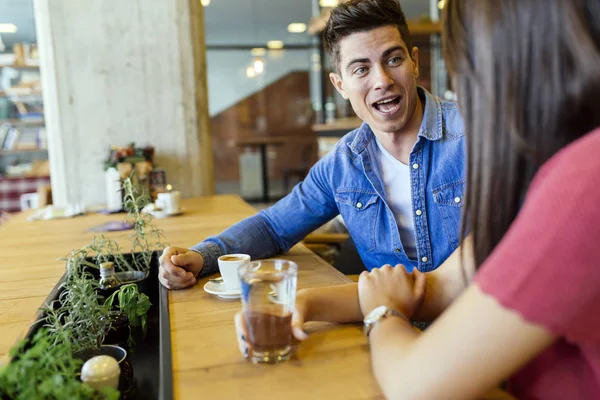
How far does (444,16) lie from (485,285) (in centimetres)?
39

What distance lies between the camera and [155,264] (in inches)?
62.2

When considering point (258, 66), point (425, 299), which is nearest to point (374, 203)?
point (425, 299)

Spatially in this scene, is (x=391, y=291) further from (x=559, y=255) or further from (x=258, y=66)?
(x=258, y=66)

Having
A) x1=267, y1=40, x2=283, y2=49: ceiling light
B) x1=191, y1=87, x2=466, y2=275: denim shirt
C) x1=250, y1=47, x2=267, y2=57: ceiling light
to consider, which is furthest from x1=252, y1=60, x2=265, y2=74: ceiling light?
x1=191, y1=87, x2=466, y2=275: denim shirt

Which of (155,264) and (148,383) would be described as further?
(155,264)

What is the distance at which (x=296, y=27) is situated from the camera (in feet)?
28.3

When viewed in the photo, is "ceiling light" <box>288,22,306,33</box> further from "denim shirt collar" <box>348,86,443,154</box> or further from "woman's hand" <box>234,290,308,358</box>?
"woman's hand" <box>234,290,308,358</box>

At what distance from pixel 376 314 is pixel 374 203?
30.8 inches

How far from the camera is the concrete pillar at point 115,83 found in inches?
117

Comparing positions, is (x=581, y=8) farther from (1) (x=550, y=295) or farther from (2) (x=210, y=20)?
(2) (x=210, y=20)

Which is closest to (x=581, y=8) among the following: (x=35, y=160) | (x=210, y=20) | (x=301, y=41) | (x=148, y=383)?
(x=148, y=383)

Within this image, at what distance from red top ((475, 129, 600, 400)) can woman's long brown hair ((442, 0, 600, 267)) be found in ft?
0.15

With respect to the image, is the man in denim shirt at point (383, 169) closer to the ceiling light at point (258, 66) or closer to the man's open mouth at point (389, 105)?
the man's open mouth at point (389, 105)

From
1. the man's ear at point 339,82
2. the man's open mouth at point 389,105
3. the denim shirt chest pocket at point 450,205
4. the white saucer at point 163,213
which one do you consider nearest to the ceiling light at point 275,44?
the white saucer at point 163,213
